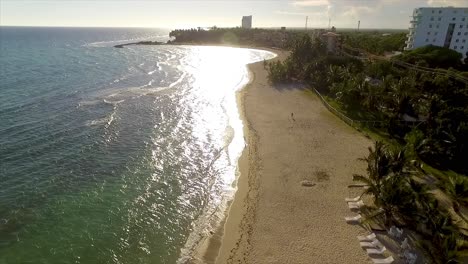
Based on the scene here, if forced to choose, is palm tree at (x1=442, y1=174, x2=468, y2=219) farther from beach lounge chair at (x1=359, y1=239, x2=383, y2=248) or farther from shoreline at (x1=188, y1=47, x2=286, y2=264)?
shoreline at (x1=188, y1=47, x2=286, y2=264)

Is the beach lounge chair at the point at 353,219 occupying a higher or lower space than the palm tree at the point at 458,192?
lower

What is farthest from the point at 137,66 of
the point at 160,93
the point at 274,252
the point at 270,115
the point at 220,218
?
the point at 274,252

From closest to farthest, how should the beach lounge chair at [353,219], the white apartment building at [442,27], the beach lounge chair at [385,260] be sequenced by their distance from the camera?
the beach lounge chair at [385,260], the beach lounge chair at [353,219], the white apartment building at [442,27]

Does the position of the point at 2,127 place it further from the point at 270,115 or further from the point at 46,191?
the point at 270,115

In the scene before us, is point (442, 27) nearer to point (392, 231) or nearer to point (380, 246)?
point (392, 231)

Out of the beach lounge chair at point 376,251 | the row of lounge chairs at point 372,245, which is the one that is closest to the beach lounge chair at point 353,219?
the row of lounge chairs at point 372,245

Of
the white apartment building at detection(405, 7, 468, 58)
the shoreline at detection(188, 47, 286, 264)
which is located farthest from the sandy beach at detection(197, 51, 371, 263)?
the white apartment building at detection(405, 7, 468, 58)

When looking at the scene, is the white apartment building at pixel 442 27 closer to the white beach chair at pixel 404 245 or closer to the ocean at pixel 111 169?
the ocean at pixel 111 169

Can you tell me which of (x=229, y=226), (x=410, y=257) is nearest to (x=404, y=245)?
(x=410, y=257)

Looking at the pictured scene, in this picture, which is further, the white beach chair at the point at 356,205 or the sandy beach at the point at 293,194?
the white beach chair at the point at 356,205
